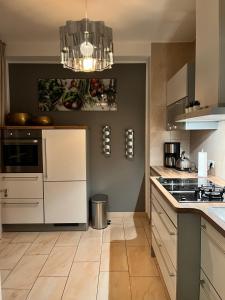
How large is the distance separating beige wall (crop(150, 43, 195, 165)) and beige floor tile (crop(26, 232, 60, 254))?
5.64 ft

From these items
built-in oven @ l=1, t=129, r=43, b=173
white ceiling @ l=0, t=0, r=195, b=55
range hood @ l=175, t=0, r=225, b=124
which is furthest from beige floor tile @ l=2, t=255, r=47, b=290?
white ceiling @ l=0, t=0, r=195, b=55

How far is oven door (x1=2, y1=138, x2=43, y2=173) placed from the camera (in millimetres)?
3588

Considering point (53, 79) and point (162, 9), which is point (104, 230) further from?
point (162, 9)

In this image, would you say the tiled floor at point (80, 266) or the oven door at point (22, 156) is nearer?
the tiled floor at point (80, 266)

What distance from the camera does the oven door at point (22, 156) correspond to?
3588 mm

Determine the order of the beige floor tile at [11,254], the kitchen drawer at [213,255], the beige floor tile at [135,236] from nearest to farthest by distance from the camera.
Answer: the kitchen drawer at [213,255]
the beige floor tile at [11,254]
the beige floor tile at [135,236]

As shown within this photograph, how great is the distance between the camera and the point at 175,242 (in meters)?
1.75

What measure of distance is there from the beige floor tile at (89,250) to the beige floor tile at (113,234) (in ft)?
0.39

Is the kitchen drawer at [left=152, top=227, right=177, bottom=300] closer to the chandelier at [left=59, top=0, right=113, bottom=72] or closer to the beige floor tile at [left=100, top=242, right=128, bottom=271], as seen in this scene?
the beige floor tile at [left=100, top=242, right=128, bottom=271]

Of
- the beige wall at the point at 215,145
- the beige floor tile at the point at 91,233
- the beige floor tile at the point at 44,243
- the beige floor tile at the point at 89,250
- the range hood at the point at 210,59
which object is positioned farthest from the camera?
the beige floor tile at the point at 91,233

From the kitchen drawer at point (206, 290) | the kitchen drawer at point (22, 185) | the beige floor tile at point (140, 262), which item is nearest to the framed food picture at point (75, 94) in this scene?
the kitchen drawer at point (22, 185)

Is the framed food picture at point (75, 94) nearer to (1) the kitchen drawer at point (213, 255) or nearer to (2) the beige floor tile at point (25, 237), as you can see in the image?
(2) the beige floor tile at point (25, 237)

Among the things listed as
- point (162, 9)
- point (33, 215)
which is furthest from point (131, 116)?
point (33, 215)

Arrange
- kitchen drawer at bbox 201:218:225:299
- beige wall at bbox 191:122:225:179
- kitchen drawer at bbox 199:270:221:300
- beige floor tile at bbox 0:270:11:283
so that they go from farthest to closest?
beige wall at bbox 191:122:225:179
beige floor tile at bbox 0:270:11:283
kitchen drawer at bbox 199:270:221:300
kitchen drawer at bbox 201:218:225:299
